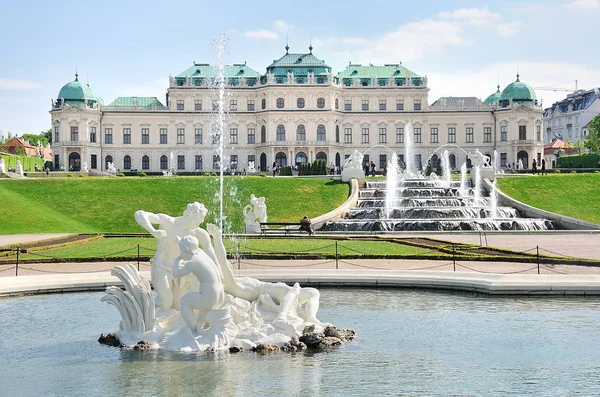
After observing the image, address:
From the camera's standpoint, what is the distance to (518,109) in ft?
295

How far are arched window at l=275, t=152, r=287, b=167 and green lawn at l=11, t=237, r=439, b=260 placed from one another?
58.0 m

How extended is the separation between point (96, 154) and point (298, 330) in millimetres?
80626

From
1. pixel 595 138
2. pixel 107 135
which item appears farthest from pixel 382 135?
pixel 107 135

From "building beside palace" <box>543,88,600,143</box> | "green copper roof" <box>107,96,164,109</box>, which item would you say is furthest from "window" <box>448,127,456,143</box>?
"building beside palace" <box>543,88,600,143</box>

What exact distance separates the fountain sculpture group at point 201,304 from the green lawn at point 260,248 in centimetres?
1161

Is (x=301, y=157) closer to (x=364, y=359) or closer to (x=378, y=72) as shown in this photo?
(x=378, y=72)

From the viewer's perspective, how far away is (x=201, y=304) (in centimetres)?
1271

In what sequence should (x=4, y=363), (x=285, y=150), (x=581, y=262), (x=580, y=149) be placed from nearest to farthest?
(x=4, y=363) → (x=581, y=262) → (x=285, y=150) → (x=580, y=149)

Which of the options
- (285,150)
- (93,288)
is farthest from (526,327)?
(285,150)

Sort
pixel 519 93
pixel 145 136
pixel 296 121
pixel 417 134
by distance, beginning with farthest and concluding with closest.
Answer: pixel 417 134 < pixel 145 136 < pixel 519 93 < pixel 296 121

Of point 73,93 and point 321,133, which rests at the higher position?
point 73,93

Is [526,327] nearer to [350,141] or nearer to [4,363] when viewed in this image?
[4,363]

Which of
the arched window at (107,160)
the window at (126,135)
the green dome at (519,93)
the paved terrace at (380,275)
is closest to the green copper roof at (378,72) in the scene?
the green dome at (519,93)

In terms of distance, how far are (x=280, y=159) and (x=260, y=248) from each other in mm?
62109
